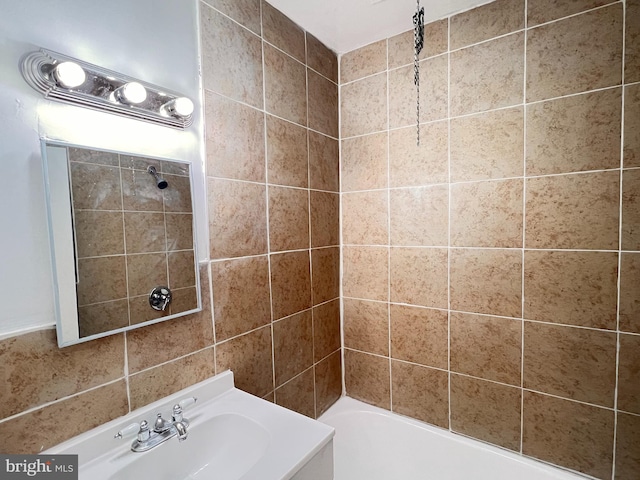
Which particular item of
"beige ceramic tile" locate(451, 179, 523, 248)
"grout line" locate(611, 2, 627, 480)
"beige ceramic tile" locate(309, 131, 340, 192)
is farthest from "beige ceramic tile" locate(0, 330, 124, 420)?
"grout line" locate(611, 2, 627, 480)

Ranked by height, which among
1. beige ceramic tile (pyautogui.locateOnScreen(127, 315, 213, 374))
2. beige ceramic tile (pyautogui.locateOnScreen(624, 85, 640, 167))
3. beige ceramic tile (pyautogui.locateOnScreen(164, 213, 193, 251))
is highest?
beige ceramic tile (pyautogui.locateOnScreen(624, 85, 640, 167))

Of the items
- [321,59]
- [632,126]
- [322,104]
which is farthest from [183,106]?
[632,126]

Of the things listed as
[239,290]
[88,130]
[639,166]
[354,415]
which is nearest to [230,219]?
[239,290]

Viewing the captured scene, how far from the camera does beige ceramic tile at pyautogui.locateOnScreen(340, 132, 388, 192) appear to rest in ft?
5.71

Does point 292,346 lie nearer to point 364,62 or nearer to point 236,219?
point 236,219

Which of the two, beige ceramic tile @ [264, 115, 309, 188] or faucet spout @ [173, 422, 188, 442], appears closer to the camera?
faucet spout @ [173, 422, 188, 442]

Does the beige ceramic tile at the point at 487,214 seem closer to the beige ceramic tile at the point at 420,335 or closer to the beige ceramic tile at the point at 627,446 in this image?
the beige ceramic tile at the point at 420,335

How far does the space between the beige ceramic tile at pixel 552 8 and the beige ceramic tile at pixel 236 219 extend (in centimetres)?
138

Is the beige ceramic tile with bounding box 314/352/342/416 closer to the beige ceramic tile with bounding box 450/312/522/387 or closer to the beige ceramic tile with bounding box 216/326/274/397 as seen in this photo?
the beige ceramic tile with bounding box 216/326/274/397

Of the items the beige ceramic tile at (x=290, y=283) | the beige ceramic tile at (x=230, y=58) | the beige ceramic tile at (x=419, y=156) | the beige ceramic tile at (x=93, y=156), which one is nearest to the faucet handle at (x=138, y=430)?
the beige ceramic tile at (x=290, y=283)

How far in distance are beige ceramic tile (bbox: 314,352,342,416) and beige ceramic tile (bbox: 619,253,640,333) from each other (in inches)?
53.1

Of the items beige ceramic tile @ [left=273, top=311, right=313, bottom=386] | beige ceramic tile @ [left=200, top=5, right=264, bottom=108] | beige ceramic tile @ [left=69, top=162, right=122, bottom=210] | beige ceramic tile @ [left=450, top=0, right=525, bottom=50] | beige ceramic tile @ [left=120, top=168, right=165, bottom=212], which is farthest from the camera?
beige ceramic tile @ [left=273, top=311, right=313, bottom=386]

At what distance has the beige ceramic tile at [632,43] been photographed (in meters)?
1.16

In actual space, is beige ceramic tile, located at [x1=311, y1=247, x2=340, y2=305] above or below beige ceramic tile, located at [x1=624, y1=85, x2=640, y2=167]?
below
